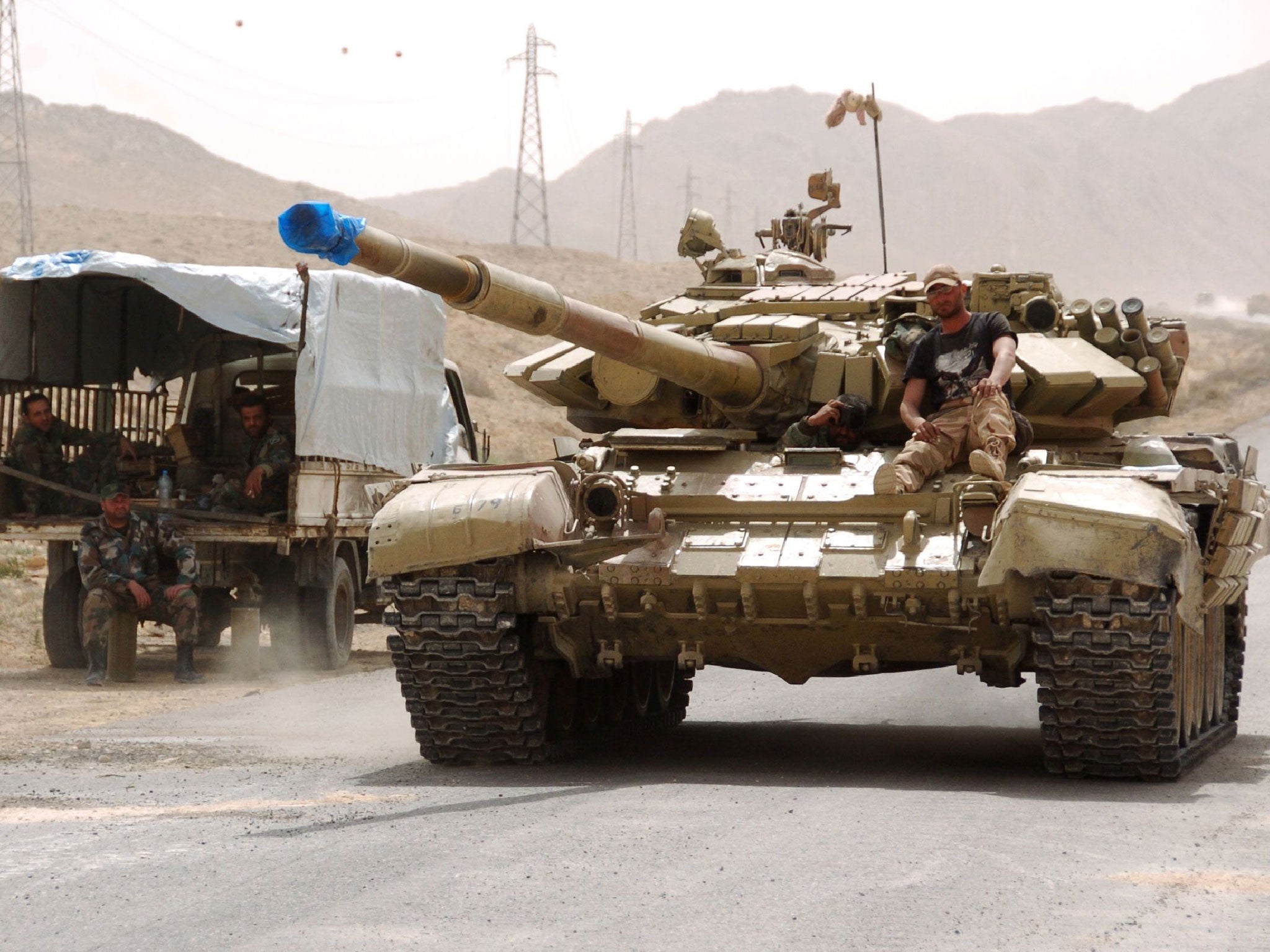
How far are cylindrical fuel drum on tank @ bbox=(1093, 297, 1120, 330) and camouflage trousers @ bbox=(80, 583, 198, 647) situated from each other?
26.3 feet

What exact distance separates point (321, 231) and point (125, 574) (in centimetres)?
902

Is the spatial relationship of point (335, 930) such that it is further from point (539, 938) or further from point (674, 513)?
point (674, 513)

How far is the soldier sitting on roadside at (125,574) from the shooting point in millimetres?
15969

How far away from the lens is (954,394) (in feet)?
34.1

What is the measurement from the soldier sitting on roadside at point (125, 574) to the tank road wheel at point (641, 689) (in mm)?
4997

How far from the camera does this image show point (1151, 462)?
33.5 feet

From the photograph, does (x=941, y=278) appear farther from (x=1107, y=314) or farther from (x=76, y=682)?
(x=76, y=682)

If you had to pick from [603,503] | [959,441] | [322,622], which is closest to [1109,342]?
[959,441]

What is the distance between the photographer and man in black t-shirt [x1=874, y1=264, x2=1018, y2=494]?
32.6 ft

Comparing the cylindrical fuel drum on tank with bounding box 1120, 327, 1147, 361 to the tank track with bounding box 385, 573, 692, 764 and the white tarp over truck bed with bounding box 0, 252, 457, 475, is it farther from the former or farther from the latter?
the white tarp over truck bed with bounding box 0, 252, 457, 475

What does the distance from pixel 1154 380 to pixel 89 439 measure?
1031 cm

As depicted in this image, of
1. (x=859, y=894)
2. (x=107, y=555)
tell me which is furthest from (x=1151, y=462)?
(x=107, y=555)

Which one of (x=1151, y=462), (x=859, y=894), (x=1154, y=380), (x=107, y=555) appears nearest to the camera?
(x=859, y=894)

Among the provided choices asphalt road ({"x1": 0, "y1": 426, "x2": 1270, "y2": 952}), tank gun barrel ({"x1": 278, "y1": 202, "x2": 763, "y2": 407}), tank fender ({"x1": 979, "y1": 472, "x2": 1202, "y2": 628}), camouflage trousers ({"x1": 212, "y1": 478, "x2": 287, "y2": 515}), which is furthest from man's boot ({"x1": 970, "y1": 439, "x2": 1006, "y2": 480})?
camouflage trousers ({"x1": 212, "y1": 478, "x2": 287, "y2": 515})
